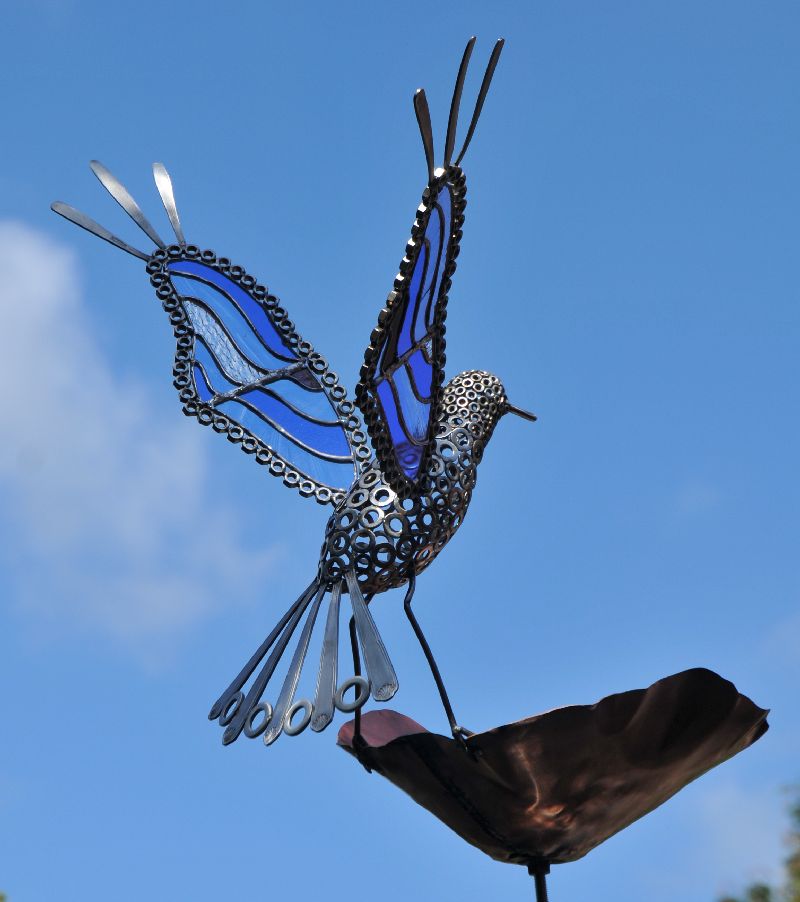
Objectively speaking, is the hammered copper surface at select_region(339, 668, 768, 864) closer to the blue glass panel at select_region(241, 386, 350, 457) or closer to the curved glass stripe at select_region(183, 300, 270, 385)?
the blue glass panel at select_region(241, 386, 350, 457)

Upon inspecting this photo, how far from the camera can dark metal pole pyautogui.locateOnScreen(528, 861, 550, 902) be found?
13.9ft

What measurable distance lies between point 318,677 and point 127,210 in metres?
2.42

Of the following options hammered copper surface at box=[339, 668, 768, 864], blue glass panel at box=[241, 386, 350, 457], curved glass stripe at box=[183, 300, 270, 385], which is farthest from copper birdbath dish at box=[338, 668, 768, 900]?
curved glass stripe at box=[183, 300, 270, 385]

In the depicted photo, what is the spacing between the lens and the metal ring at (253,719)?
414 cm

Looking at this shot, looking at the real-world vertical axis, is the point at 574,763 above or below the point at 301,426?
below

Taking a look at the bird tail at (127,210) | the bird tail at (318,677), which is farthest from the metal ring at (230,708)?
the bird tail at (127,210)

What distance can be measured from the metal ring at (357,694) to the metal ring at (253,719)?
289mm

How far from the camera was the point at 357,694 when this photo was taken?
399cm

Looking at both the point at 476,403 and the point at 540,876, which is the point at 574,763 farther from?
the point at 476,403

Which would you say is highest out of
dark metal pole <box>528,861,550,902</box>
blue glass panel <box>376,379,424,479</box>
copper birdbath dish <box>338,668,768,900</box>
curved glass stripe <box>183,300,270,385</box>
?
curved glass stripe <box>183,300,270,385</box>

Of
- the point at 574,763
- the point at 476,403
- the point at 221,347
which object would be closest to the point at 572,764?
the point at 574,763

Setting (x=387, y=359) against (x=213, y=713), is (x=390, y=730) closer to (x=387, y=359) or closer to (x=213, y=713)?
(x=213, y=713)

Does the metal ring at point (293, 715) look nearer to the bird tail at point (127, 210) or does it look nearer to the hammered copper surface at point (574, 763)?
the hammered copper surface at point (574, 763)

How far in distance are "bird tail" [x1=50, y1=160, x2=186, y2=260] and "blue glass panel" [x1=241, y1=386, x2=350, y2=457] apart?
716 mm
